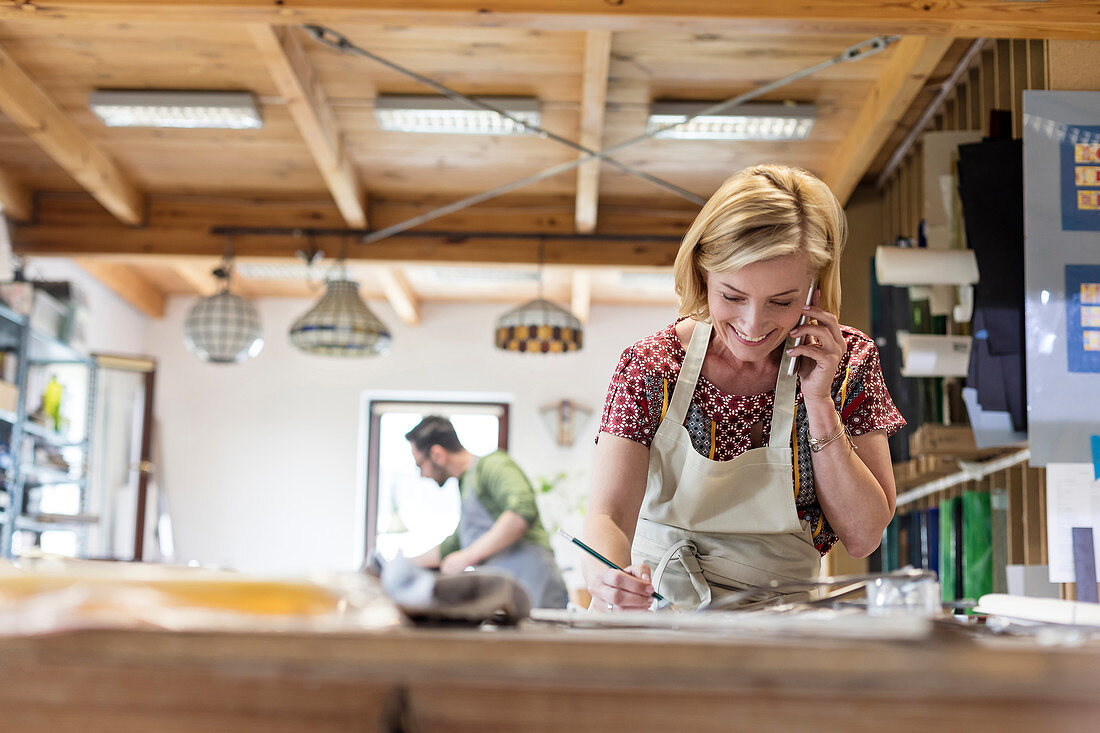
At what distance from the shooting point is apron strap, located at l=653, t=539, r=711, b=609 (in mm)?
1712

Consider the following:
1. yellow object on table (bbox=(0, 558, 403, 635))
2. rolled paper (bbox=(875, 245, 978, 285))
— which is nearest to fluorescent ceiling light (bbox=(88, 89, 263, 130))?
rolled paper (bbox=(875, 245, 978, 285))

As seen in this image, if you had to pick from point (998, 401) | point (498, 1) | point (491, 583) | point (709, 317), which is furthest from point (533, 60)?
point (491, 583)

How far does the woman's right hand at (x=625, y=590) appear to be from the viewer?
1312 millimetres

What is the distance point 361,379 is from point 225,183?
9.38 feet

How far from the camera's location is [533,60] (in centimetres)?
446

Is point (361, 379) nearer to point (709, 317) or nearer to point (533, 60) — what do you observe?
point (533, 60)

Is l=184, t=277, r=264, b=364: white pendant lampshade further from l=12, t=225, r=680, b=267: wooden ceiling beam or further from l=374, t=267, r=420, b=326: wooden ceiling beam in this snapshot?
l=374, t=267, r=420, b=326: wooden ceiling beam

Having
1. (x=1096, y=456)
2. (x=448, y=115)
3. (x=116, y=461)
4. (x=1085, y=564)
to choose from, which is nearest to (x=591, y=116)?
(x=448, y=115)

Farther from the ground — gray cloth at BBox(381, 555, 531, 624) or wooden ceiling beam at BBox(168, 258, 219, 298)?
wooden ceiling beam at BBox(168, 258, 219, 298)

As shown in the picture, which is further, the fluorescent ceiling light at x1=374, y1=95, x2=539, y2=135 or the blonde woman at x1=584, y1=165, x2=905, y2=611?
the fluorescent ceiling light at x1=374, y1=95, x2=539, y2=135

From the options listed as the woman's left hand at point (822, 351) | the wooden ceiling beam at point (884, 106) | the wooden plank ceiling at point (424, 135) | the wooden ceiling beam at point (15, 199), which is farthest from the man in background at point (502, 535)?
the wooden ceiling beam at point (15, 199)

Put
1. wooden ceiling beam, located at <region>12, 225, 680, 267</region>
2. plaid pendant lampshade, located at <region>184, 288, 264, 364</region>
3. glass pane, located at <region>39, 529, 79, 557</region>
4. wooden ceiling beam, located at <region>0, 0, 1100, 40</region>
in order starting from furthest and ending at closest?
1. glass pane, located at <region>39, 529, 79, 557</region>
2. wooden ceiling beam, located at <region>12, 225, 680, 267</region>
3. plaid pendant lampshade, located at <region>184, 288, 264, 364</region>
4. wooden ceiling beam, located at <region>0, 0, 1100, 40</region>

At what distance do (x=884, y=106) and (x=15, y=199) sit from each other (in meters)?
4.55

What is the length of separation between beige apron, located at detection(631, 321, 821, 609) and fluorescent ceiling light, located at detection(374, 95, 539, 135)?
3216mm
